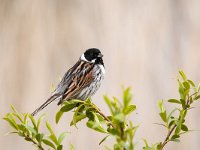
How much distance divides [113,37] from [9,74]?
2.02 ft

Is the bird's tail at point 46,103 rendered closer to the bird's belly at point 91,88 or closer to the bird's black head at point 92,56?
the bird's belly at point 91,88

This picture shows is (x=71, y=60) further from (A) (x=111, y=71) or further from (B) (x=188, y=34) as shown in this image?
(B) (x=188, y=34)

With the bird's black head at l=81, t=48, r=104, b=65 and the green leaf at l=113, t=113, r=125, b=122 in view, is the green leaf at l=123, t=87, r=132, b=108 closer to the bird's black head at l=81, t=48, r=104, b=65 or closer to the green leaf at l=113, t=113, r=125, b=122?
the green leaf at l=113, t=113, r=125, b=122

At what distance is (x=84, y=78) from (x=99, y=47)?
Result: 30.4 inches

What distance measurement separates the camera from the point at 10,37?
307 centimetres

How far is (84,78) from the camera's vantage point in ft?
7.62

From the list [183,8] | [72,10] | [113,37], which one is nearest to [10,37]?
[72,10]

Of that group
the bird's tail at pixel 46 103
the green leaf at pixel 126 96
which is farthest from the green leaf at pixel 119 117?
the bird's tail at pixel 46 103

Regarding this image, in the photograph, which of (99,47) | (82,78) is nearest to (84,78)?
(82,78)

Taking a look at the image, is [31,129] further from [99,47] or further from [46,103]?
[99,47]

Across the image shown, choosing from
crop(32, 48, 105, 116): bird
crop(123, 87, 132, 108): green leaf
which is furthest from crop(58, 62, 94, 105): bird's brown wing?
crop(123, 87, 132, 108): green leaf

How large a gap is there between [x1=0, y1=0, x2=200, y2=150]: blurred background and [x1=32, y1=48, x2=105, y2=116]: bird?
68 centimetres

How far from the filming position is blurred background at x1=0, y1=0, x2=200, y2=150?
3062mm

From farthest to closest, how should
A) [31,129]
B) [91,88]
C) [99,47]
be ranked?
[99,47] < [91,88] < [31,129]
